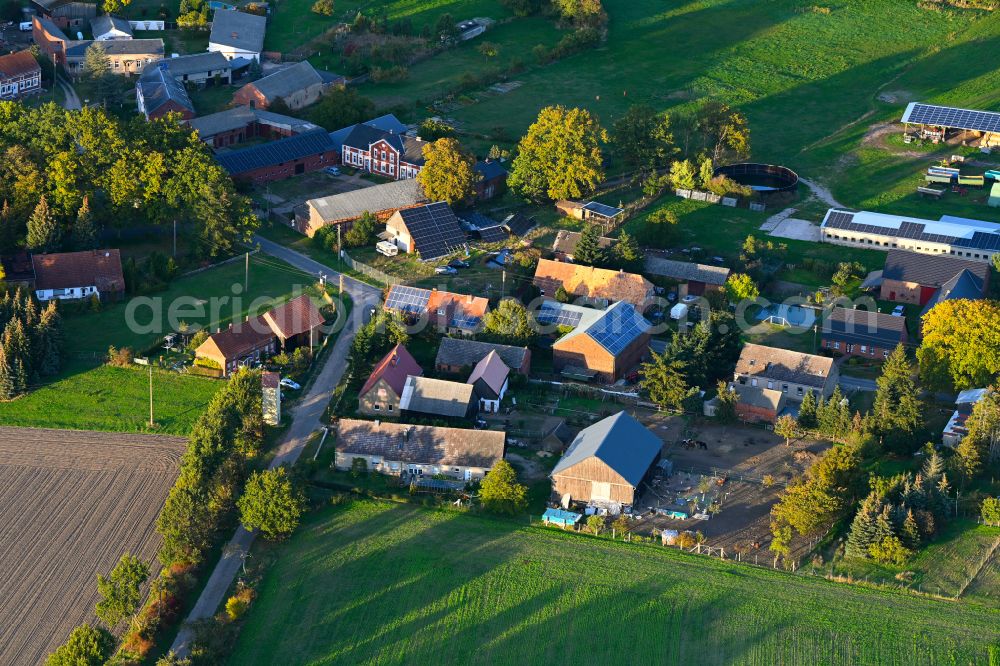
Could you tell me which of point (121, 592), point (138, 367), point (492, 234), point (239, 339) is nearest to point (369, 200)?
point (492, 234)

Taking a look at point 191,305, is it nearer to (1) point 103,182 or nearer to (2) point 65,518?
(1) point 103,182

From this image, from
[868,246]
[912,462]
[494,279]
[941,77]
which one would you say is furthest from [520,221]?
[941,77]

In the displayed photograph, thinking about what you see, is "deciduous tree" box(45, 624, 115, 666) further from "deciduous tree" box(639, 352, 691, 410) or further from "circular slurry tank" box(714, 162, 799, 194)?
"circular slurry tank" box(714, 162, 799, 194)

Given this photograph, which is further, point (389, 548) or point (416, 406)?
point (416, 406)

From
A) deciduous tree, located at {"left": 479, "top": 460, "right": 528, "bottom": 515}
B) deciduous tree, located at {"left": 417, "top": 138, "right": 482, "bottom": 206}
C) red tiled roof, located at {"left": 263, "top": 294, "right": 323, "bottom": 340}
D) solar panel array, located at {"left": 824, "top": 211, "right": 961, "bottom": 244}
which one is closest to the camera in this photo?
deciduous tree, located at {"left": 479, "top": 460, "right": 528, "bottom": 515}

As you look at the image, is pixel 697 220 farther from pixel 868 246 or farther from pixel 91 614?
pixel 91 614

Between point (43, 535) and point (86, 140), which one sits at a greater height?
point (86, 140)

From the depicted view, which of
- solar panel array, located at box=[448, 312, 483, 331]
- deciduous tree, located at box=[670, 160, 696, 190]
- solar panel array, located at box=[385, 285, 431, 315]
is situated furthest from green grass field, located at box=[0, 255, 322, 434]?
deciduous tree, located at box=[670, 160, 696, 190]
